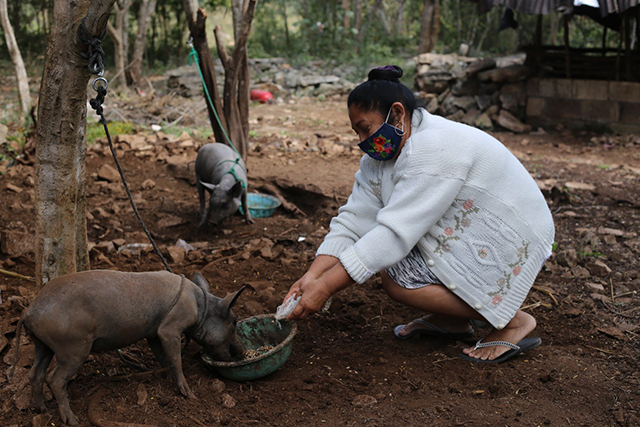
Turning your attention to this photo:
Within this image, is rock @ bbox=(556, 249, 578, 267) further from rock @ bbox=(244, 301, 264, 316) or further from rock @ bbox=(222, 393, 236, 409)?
rock @ bbox=(222, 393, 236, 409)

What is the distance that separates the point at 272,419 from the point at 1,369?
141 cm

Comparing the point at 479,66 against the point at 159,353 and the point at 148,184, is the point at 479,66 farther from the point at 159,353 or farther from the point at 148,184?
the point at 159,353

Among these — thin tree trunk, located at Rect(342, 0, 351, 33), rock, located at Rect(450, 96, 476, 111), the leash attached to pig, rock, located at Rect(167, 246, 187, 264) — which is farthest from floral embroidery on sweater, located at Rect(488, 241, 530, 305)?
thin tree trunk, located at Rect(342, 0, 351, 33)

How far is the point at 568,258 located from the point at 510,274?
6.28 feet

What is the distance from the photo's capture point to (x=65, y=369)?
2557mm

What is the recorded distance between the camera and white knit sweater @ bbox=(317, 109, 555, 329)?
2.89 meters

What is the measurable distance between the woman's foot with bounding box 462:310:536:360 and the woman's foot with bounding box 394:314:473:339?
0.73ft

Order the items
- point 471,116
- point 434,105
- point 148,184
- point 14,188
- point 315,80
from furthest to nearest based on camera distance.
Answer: point 315,80 < point 434,105 < point 471,116 < point 148,184 < point 14,188

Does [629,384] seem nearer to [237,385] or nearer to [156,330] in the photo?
[237,385]

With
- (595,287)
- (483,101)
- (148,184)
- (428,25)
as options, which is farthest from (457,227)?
(428,25)

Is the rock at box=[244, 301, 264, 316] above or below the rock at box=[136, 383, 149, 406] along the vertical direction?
below

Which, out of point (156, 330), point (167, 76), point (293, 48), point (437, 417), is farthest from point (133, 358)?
point (293, 48)

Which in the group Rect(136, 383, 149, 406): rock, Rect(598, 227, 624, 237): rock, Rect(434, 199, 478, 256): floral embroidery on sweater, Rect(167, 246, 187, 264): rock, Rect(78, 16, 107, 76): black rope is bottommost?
Rect(598, 227, 624, 237): rock

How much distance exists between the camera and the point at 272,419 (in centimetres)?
280
